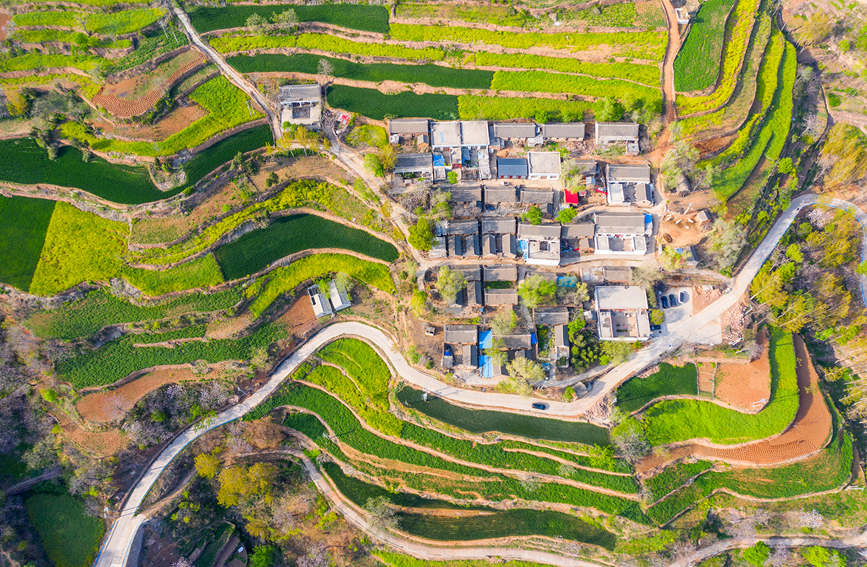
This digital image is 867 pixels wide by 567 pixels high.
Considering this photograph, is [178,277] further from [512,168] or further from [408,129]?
[512,168]

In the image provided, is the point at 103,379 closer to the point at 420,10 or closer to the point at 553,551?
the point at 553,551

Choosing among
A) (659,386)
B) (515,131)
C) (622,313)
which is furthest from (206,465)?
(515,131)

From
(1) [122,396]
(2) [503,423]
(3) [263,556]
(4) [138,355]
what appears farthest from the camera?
(2) [503,423]

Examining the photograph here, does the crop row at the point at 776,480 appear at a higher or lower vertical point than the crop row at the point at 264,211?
lower

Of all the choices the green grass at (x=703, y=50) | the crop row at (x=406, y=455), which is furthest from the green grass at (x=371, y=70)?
the crop row at (x=406, y=455)

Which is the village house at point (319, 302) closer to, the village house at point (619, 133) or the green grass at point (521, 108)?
the green grass at point (521, 108)

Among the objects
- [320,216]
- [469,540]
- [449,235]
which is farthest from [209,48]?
[469,540]
